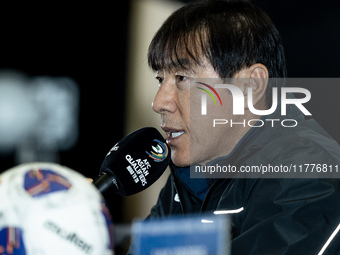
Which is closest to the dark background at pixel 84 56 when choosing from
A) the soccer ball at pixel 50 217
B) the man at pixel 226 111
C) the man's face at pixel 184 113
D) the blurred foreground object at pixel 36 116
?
the blurred foreground object at pixel 36 116

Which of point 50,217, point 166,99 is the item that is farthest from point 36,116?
point 50,217

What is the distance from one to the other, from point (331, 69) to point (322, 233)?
6.98 ft

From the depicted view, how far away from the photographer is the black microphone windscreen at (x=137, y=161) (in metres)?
0.89

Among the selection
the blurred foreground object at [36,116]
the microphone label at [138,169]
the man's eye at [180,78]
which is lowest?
the blurred foreground object at [36,116]

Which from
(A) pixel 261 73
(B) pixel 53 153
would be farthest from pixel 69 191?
(B) pixel 53 153

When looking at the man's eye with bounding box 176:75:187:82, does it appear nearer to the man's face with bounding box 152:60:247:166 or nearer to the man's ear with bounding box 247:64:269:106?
the man's face with bounding box 152:60:247:166

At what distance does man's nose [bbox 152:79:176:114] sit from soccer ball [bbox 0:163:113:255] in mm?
622

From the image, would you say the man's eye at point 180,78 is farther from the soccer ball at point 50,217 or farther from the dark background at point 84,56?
the dark background at point 84,56

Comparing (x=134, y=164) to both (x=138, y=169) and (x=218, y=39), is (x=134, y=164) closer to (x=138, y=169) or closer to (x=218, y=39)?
(x=138, y=169)

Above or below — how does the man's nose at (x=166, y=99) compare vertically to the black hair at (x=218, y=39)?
below

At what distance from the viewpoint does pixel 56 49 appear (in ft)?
10.3

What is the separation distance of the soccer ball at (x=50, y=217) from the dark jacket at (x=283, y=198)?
1.22 feet

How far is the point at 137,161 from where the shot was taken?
0.94 m

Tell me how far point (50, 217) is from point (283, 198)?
0.48 meters
